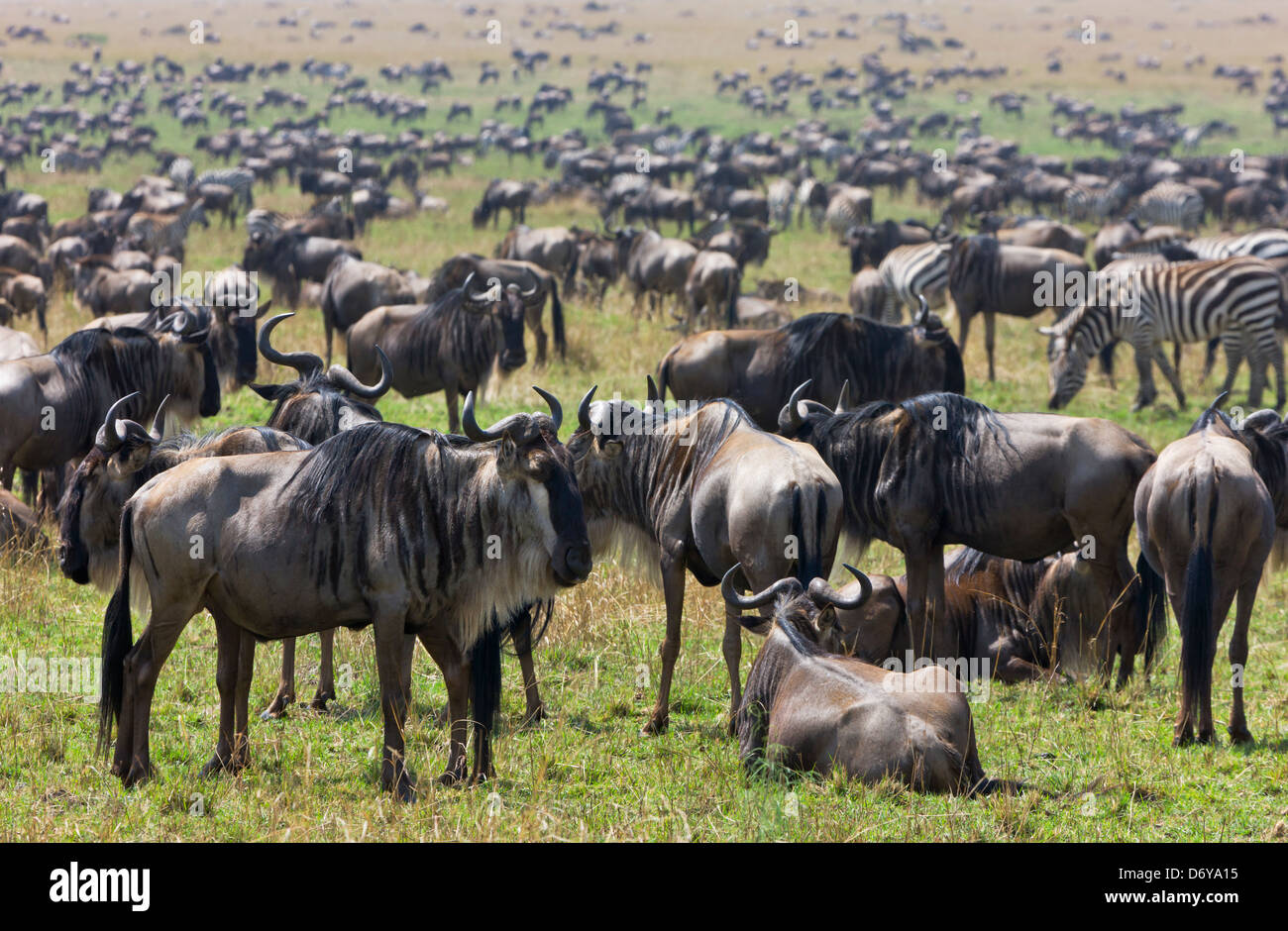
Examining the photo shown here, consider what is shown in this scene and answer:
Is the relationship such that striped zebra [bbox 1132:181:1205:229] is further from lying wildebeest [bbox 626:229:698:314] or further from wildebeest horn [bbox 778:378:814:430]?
wildebeest horn [bbox 778:378:814:430]

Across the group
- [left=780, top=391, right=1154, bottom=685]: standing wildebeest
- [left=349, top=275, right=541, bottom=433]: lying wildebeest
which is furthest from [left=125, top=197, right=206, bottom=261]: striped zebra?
[left=780, top=391, right=1154, bottom=685]: standing wildebeest

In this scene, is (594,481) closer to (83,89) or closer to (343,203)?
(343,203)

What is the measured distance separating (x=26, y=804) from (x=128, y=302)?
12213mm

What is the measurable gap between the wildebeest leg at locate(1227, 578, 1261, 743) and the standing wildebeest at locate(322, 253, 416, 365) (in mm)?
10673

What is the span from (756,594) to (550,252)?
16.5 meters

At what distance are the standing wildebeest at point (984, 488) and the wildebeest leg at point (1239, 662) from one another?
602 millimetres

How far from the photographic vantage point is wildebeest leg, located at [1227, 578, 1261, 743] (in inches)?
228

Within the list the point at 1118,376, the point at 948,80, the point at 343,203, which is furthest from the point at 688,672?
the point at 948,80

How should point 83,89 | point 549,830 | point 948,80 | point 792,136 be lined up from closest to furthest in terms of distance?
point 549,830 < point 792,136 < point 83,89 < point 948,80

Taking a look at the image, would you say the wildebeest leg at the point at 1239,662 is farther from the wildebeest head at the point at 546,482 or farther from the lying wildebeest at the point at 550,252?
the lying wildebeest at the point at 550,252

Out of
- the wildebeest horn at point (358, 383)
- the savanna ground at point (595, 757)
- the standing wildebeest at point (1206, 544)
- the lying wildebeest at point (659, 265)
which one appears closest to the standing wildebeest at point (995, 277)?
the savanna ground at point (595, 757)

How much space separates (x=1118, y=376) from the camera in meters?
15.8

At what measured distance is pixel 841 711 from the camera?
5062mm

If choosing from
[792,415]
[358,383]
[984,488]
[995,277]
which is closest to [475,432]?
[792,415]
